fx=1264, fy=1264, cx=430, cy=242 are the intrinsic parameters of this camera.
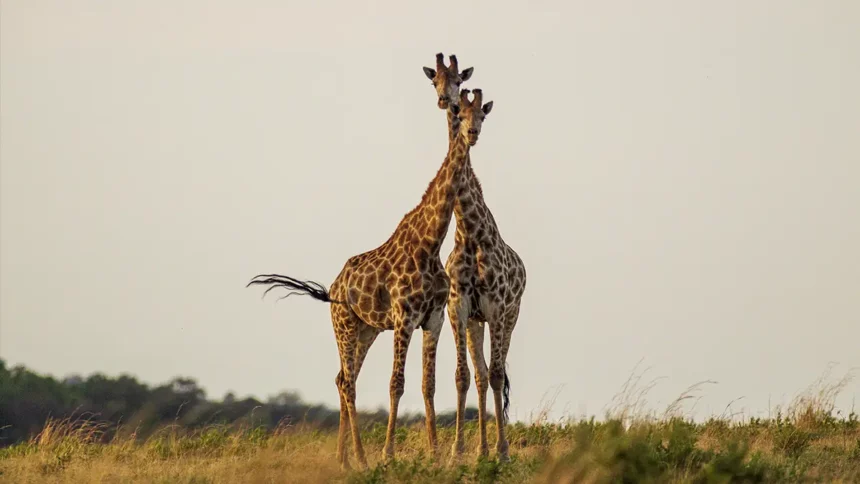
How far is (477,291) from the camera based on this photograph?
48.1ft

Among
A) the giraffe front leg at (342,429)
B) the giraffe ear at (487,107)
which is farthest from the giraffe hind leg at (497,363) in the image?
the giraffe ear at (487,107)

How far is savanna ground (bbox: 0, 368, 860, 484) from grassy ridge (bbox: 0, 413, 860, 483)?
0.6 inches

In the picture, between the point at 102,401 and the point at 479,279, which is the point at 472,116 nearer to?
the point at 479,279

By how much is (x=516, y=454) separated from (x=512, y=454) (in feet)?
0.71

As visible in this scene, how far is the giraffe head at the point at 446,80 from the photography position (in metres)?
14.5

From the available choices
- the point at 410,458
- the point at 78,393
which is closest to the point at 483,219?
the point at 410,458

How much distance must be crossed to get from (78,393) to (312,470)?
938 inches

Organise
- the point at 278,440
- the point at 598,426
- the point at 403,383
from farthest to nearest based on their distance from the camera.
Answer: the point at 598,426
the point at 278,440
the point at 403,383

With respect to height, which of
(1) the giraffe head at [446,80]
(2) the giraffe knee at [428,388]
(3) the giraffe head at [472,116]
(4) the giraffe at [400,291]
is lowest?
(2) the giraffe knee at [428,388]

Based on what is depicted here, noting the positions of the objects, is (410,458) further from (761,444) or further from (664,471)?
(761,444)

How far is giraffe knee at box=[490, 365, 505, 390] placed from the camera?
574 inches

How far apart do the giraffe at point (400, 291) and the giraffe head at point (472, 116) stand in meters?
0.01

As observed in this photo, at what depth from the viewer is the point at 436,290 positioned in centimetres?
1388

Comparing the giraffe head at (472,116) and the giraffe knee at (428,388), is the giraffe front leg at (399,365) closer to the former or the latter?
the giraffe knee at (428,388)
